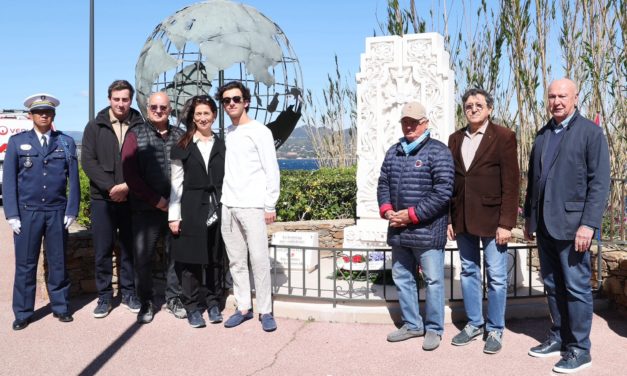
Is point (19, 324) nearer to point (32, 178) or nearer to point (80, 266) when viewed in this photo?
point (80, 266)

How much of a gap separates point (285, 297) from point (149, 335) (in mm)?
1198

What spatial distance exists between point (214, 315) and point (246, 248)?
646 mm

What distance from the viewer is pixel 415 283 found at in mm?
4219

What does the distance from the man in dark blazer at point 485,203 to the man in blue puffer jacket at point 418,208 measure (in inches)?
5.9

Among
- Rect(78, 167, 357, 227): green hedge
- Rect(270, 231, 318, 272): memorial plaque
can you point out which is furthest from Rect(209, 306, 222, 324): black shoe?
Rect(78, 167, 357, 227): green hedge

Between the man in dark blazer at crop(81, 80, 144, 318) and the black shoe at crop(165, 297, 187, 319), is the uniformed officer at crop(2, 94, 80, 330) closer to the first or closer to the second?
the man in dark blazer at crop(81, 80, 144, 318)

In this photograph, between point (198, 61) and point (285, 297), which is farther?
point (198, 61)

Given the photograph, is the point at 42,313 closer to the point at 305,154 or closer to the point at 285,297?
the point at 285,297

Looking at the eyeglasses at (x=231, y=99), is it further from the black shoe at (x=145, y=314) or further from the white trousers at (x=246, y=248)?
the black shoe at (x=145, y=314)

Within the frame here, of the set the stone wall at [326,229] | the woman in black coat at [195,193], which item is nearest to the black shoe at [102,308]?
the woman in black coat at [195,193]

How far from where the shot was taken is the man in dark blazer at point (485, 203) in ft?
12.6

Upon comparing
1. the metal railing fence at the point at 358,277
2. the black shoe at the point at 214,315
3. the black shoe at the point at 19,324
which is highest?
the metal railing fence at the point at 358,277

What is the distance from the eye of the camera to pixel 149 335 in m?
4.39

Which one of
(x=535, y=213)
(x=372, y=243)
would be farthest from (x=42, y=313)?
(x=535, y=213)
